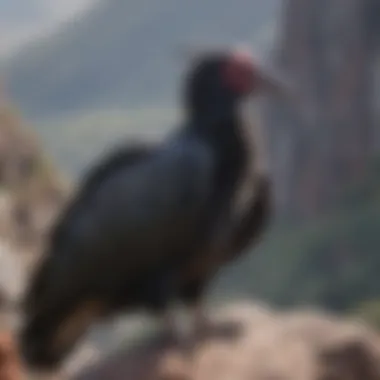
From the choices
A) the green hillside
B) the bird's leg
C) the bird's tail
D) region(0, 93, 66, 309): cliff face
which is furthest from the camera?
region(0, 93, 66, 309): cliff face

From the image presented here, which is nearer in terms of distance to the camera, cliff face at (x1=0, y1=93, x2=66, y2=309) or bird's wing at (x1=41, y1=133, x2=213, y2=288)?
bird's wing at (x1=41, y1=133, x2=213, y2=288)

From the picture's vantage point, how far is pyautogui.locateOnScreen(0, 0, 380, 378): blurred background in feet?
8.11

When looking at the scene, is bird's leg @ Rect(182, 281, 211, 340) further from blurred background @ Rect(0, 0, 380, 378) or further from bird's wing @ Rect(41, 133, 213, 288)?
blurred background @ Rect(0, 0, 380, 378)

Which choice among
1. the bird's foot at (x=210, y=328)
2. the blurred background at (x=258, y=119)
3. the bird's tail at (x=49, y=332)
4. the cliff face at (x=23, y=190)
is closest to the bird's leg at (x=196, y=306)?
the bird's foot at (x=210, y=328)

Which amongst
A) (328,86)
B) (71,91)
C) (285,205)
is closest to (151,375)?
(71,91)

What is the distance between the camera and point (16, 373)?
5.04 feet

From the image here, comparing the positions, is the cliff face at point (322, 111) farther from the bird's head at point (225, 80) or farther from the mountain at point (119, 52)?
the bird's head at point (225, 80)

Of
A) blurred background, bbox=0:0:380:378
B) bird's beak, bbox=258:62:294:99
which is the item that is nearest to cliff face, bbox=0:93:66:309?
blurred background, bbox=0:0:380:378

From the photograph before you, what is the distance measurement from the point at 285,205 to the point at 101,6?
0.72 m

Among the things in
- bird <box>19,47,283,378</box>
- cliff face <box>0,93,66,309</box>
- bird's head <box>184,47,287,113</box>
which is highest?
cliff face <box>0,93,66,309</box>

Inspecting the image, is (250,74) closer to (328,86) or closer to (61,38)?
(61,38)

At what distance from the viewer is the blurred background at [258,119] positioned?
247cm

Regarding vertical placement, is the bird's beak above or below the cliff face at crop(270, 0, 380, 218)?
below

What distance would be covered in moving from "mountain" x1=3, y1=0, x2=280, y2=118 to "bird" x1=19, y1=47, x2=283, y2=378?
705mm
